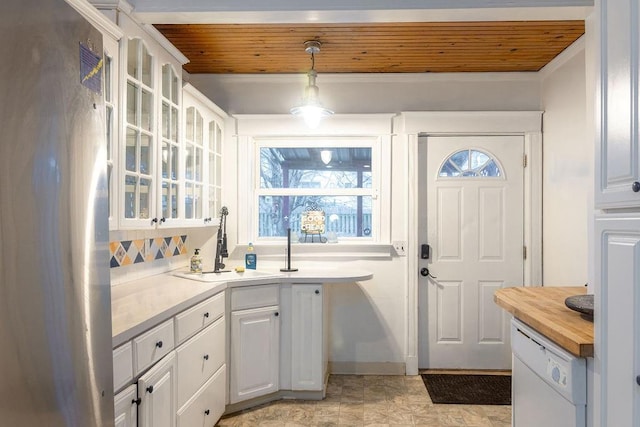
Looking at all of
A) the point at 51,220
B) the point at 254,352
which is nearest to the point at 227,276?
the point at 254,352

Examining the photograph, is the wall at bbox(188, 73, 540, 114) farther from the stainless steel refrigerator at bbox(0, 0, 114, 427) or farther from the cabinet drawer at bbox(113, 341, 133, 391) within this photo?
the stainless steel refrigerator at bbox(0, 0, 114, 427)

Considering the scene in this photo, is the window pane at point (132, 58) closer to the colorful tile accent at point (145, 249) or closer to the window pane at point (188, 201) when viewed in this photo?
the window pane at point (188, 201)

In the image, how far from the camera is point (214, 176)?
341cm

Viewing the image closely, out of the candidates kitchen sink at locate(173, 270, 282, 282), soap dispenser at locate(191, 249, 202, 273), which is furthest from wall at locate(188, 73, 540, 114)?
kitchen sink at locate(173, 270, 282, 282)

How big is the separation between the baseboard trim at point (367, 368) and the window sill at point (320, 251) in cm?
90

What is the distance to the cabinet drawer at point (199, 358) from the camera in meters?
2.10

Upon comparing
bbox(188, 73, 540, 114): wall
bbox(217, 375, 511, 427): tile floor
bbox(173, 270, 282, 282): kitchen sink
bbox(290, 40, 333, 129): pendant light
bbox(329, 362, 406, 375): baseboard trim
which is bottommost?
bbox(217, 375, 511, 427): tile floor

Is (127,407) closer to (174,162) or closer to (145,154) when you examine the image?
(145,154)

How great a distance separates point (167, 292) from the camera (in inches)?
91.5

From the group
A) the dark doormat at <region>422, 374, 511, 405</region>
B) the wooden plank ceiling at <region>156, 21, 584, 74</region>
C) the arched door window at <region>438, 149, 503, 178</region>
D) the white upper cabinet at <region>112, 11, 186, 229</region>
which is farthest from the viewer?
the arched door window at <region>438, 149, 503, 178</region>

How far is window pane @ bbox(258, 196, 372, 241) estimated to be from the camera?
3.74m

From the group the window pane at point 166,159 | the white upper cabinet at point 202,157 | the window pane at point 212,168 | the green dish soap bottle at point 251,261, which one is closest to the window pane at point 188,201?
the white upper cabinet at point 202,157

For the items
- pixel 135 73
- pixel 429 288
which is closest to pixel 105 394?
pixel 135 73

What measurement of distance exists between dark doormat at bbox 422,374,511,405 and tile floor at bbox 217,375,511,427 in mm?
71
